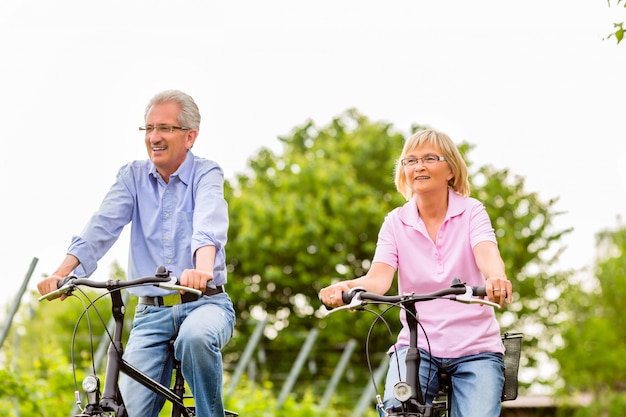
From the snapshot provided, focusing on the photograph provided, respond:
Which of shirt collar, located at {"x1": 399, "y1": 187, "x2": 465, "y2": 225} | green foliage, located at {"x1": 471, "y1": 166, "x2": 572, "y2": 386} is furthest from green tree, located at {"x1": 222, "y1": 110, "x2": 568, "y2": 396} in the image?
shirt collar, located at {"x1": 399, "y1": 187, "x2": 465, "y2": 225}

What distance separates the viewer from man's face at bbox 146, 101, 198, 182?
4.64 metres

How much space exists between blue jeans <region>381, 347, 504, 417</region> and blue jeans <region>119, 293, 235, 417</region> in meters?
0.74

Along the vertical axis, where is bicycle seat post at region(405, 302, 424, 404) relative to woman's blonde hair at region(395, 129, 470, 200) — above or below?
below

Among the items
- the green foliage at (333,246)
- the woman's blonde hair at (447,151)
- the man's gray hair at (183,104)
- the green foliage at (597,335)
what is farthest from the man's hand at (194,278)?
the green foliage at (597,335)

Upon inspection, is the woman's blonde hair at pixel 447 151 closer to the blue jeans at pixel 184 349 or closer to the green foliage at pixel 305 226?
the blue jeans at pixel 184 349

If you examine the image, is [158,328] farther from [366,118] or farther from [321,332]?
[366,118]

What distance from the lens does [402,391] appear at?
3.93m

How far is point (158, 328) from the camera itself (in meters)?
4.46

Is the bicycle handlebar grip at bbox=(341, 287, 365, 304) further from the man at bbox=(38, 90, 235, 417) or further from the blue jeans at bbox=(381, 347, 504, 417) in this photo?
the man at bbox=(38, 90, 235, 417)

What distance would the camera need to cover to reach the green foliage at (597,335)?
25625mm

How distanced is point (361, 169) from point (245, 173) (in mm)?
3060

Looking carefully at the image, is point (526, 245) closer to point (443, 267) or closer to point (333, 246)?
point (333, 246)

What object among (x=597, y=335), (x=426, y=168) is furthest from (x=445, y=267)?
(x=597, y=335)

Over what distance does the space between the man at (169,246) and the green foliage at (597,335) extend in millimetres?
21182
